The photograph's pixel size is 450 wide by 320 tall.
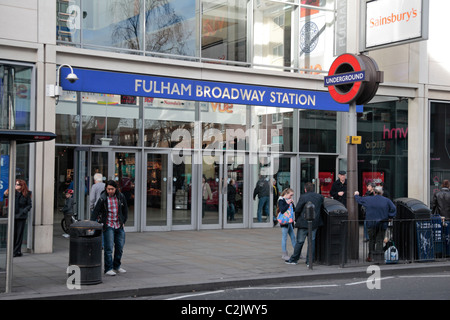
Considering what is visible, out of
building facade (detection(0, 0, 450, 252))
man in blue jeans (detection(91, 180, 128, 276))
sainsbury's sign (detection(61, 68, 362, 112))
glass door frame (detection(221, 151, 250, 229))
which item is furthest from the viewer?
glass door frame (detection(221, 151, 250, 229))

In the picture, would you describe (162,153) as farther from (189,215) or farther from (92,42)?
(92,42)

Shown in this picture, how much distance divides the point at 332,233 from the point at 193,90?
6.46 metres

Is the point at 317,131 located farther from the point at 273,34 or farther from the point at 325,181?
the point at 273,34

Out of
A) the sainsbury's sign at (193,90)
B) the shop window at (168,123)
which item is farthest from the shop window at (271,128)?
the shop window at (168,123)

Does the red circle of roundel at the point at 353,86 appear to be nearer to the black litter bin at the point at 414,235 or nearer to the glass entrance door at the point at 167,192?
the black litter bin at the point at 414,235

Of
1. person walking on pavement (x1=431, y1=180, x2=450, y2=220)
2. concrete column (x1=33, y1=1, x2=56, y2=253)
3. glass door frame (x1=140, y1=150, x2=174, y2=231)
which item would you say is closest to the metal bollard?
person walking on pavement (x1=431, y1=180, x2=450, y2=220)

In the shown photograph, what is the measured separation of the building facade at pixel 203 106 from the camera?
532 inches

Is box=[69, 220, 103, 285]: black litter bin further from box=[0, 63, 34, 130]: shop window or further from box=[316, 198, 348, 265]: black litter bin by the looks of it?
box=[0, 63, 34, 130]: shop window

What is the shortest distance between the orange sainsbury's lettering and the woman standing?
10.5 m

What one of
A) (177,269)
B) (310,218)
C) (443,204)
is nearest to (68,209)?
(177,269)

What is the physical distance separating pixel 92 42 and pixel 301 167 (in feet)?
27.3

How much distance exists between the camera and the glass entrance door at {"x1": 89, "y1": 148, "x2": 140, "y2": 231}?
17359mm

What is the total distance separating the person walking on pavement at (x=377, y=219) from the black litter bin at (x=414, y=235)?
0.33m
